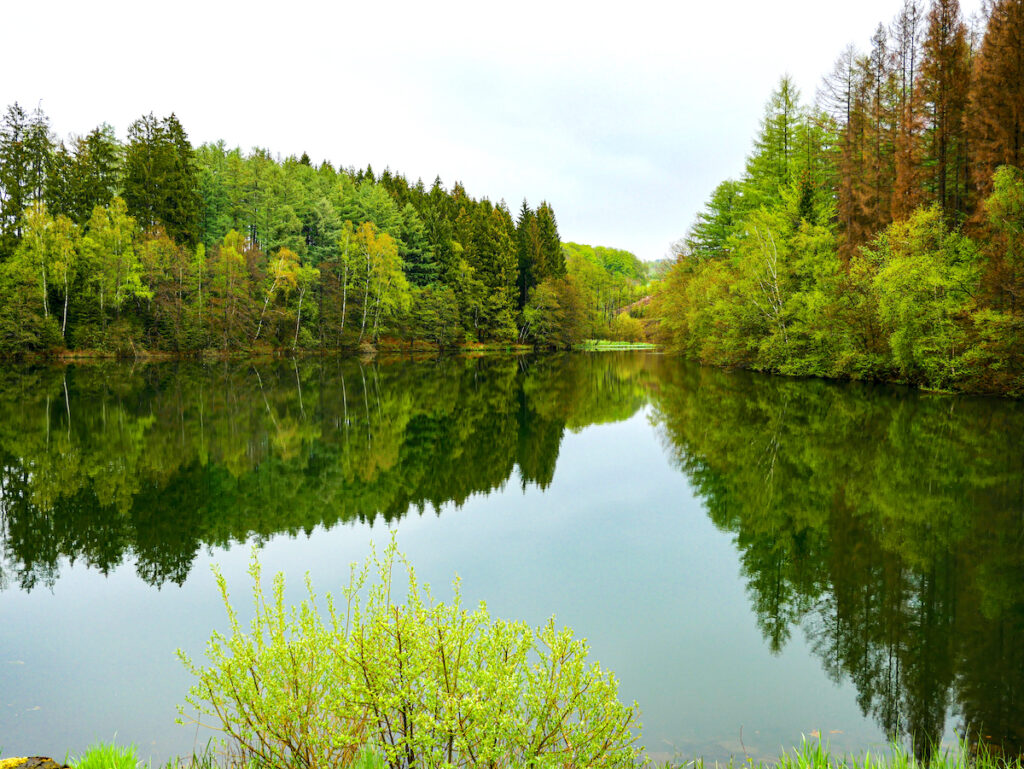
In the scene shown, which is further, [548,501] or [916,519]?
[548,501]

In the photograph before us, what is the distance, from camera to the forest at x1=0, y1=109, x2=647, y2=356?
144ft

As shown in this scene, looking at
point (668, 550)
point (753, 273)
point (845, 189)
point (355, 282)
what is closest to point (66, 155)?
point (355, 282)

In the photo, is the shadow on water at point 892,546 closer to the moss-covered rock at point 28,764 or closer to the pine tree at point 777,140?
the moss-covered rock at point 28,764

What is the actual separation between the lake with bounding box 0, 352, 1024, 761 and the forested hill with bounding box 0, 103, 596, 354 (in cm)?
2798

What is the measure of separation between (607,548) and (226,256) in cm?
4577

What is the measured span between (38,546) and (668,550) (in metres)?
8.81

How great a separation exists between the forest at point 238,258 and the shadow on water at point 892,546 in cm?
4056

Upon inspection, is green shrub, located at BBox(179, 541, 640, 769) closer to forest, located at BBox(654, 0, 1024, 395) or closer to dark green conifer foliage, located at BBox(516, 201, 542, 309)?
forest, located at BBox(654, 0, 1024, 395)

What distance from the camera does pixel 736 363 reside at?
39.9 metres

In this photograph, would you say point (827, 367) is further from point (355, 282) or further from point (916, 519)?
point (355, 282)

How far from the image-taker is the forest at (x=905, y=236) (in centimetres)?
2208

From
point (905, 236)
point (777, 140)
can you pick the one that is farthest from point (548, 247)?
point (905, 236)

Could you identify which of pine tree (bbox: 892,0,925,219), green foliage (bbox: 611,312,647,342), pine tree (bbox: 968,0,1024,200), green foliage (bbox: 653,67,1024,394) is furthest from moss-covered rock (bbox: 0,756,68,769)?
green foliage (bbox: 611,312,647,342)

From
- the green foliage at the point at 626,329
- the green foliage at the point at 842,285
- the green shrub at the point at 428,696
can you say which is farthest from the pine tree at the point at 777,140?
the green shrub at the point at 428,696
